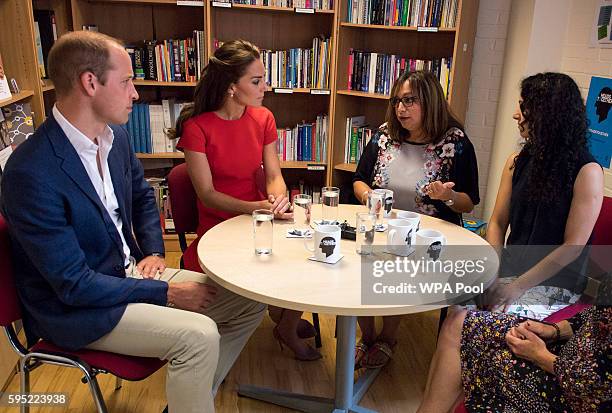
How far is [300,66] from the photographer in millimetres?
3496

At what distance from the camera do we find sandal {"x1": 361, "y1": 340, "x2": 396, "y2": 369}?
2.39 meters

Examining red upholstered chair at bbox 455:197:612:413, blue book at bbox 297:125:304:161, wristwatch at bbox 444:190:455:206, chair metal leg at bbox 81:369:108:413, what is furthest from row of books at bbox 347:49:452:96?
chair metal leg at bbox 81:369:108:413

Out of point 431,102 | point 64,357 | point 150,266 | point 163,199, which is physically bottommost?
point 163,199

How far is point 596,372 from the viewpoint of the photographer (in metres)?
1.33

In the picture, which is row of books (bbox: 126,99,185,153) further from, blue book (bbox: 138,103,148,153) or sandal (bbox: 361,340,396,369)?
sandal (bbox: 361,340,396,369)

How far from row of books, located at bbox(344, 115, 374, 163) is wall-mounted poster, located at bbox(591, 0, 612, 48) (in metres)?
1.43

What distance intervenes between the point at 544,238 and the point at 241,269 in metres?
1.11

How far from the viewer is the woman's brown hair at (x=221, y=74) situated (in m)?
2.27

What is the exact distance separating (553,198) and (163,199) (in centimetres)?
262

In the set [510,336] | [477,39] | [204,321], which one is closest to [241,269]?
[204,321]

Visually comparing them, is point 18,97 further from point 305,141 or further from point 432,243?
point 432,243

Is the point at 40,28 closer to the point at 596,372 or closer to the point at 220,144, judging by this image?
the point at 220,144

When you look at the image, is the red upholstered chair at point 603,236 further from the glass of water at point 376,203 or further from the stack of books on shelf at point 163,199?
the stack of books on shelf at point 163,199

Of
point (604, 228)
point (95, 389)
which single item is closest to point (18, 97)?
point (95, 389)
